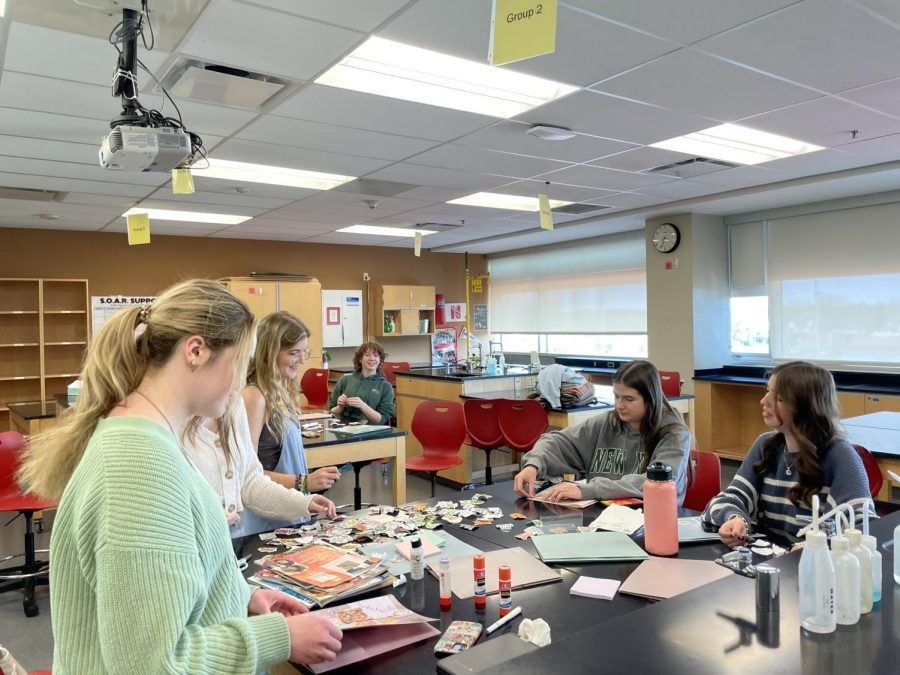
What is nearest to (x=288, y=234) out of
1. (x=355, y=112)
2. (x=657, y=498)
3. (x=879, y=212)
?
(x=355, y=112)

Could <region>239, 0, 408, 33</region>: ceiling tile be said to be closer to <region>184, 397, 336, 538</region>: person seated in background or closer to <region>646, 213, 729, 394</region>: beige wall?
<region>184, 397, 336, 538</region>: person seated in background

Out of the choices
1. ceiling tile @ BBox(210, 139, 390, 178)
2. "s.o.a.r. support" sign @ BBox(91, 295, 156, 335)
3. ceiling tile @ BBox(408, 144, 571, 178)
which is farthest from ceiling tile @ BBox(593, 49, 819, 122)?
"s.o.a.r. support" sign @ BBox(91, 295, 156, 335)

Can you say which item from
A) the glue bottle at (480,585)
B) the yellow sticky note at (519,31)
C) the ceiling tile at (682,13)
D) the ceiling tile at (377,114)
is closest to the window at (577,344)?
the ceiling tile at (377,114)

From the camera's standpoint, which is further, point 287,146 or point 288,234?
point 288,234

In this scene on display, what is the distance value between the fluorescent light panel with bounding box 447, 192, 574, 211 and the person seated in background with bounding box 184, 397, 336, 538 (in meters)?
4.04

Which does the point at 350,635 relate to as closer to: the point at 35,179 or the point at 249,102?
the point at 249,102

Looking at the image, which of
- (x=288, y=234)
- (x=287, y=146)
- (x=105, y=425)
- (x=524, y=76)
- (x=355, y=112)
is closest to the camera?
(x=105, y=425)

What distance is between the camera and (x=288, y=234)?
7.61 metres

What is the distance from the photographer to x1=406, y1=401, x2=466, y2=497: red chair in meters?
4.58

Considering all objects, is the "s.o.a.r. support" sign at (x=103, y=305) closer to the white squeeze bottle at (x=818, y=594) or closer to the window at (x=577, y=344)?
the window at (x=577, y=344)

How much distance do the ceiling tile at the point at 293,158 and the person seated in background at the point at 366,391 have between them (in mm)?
1397

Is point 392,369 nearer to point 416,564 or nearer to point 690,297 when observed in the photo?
point 690,297

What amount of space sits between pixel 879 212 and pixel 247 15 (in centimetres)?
571

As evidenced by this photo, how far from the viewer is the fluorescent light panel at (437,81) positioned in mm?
2742
